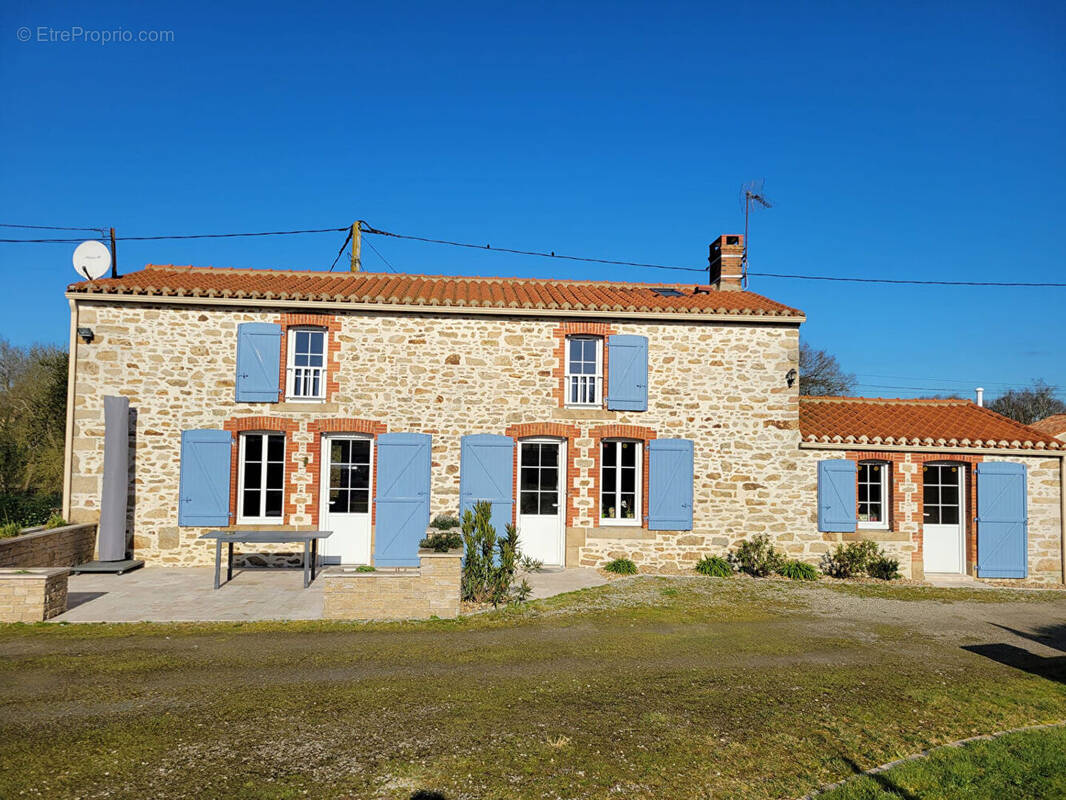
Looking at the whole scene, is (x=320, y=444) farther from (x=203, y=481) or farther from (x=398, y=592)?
(x=398, y=592)

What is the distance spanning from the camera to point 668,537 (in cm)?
1169

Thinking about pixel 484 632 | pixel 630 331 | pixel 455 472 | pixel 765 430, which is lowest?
pixel 484 632

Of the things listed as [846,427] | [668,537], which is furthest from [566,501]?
[846,427]

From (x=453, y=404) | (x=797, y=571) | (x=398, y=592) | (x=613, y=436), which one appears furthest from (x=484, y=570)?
Answer: (x=797, y=571)

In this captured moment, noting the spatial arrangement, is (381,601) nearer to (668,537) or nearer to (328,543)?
(328,543)

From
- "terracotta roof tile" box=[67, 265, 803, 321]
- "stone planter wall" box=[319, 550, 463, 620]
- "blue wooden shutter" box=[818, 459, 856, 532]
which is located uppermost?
"terracotta roof tile" box=[67, 265, 803, 321]

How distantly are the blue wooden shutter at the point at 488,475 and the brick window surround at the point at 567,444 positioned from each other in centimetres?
17

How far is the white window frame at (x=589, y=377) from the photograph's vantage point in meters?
11.8

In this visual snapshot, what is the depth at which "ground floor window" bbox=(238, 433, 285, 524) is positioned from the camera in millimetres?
11242

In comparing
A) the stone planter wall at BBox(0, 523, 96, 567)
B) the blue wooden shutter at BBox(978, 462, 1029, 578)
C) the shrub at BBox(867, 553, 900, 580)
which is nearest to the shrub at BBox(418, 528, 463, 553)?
the stone planter wall at BBox(0, 523, 96, 567)

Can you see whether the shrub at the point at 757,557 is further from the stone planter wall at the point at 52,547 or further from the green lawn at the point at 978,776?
the stone planter wall at the point at 52,547

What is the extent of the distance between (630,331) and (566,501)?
326 centimetres

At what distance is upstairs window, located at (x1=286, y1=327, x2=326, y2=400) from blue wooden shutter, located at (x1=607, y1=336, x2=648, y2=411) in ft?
16.5

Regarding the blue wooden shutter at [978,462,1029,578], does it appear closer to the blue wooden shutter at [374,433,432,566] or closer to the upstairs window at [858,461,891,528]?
the upstairs window at [858,461,891,528]
